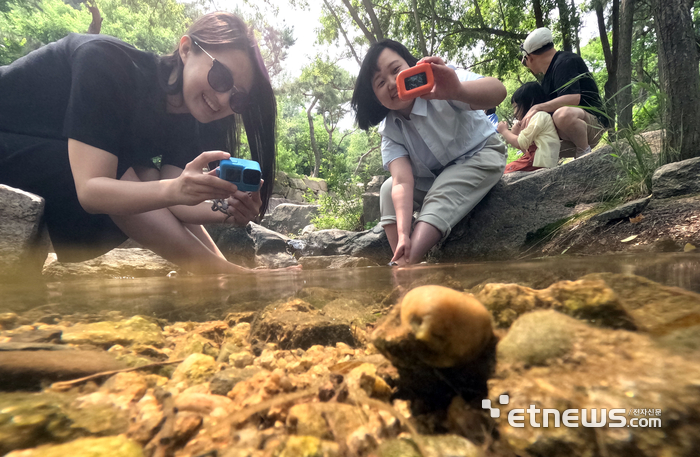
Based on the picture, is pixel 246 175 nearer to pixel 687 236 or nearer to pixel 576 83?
pixel 687 236

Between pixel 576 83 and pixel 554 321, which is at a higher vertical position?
pixel 576 83

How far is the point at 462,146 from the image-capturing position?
10.6ft

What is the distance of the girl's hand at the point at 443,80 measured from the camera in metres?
2.40

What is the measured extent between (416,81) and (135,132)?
1880 millimetres

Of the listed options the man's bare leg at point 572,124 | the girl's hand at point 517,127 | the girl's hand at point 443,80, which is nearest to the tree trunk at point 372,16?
the girl's hand at point 517,127

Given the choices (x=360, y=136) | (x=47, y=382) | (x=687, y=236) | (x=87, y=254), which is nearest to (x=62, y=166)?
(x=87, y=254)

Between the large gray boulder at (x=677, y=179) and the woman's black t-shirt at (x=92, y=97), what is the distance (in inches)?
133

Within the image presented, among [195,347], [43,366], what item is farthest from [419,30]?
[43,366]

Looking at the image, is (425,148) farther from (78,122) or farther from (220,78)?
(78,122)

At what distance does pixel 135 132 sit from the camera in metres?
2.22

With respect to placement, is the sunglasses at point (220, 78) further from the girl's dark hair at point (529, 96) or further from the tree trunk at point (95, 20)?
the girl's dark hair at point (529, 96)

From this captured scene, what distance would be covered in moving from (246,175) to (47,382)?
1.40m

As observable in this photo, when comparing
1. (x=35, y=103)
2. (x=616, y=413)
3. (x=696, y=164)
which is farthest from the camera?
(x=696, y=164)

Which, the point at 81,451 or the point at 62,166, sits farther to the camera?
the point at 62,166
